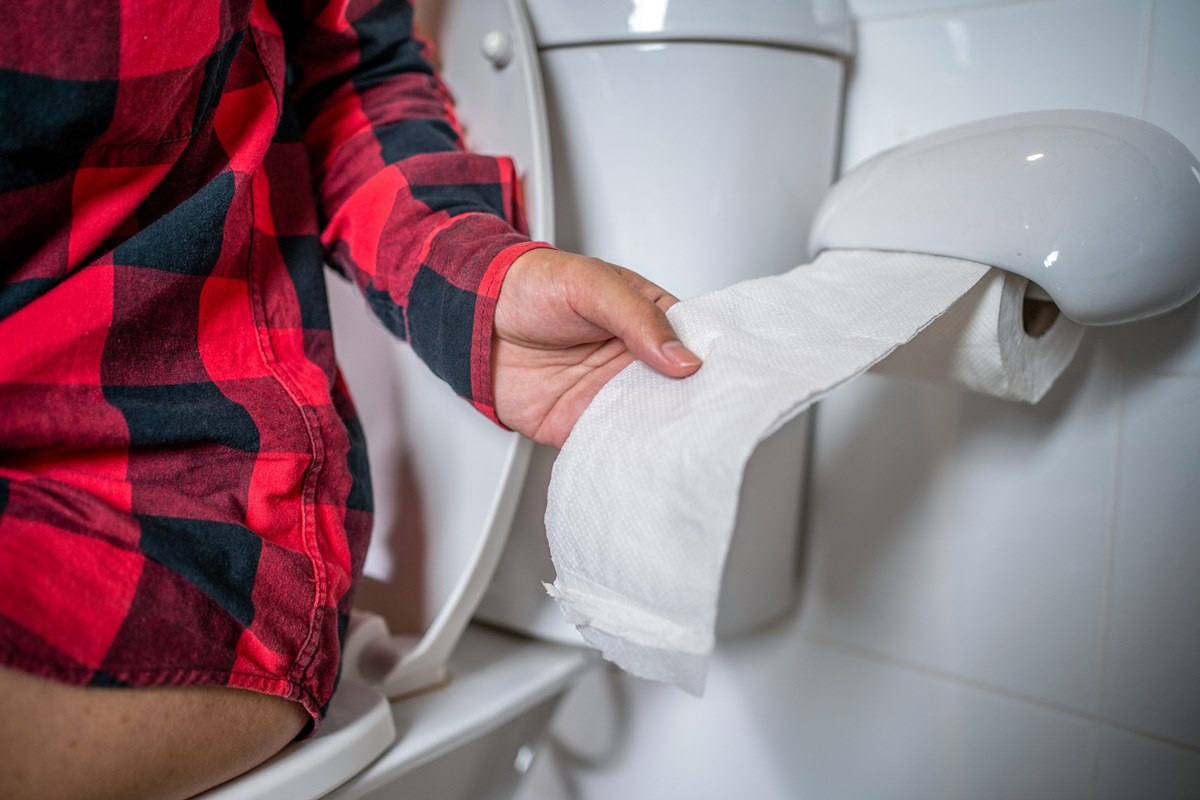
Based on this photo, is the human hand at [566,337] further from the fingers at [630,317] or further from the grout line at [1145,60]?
the grout line at [1145,60]

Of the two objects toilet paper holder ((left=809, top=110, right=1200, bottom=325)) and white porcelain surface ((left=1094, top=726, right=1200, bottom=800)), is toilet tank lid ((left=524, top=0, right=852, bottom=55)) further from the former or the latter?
white porcelain surface ((left=1094, top=726, right=1200, bottom=800))

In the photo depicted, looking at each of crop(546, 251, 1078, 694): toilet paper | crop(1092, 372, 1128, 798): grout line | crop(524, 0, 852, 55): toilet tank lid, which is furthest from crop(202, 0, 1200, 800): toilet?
crop(1092, 372, 1128, 798): grout line

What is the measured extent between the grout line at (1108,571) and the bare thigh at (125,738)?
0.50m

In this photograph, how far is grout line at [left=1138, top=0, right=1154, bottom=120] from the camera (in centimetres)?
52

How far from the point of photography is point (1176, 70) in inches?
20.4

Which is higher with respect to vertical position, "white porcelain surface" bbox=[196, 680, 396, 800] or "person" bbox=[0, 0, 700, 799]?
"person" bbox=[0, 0, 700, 799]

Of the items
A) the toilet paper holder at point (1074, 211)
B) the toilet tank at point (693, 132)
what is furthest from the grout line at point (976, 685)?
the toilet paper holder at point (1074, 211)

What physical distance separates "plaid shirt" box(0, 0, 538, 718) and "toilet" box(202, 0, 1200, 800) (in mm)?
79

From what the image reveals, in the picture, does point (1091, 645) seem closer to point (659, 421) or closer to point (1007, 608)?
point (1007, 608)

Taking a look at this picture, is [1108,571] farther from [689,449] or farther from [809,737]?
[689,449]

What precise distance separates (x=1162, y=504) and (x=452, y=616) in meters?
0.45

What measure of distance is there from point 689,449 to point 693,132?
0.31 meters

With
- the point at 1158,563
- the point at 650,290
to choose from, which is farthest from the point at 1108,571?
the point at 650,290

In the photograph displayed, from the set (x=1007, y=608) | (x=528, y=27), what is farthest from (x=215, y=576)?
(x=1007, y=608)
